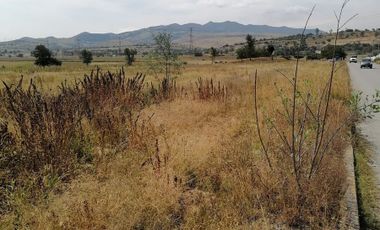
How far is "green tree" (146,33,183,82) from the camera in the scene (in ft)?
54.5

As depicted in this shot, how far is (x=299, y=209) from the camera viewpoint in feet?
14.2

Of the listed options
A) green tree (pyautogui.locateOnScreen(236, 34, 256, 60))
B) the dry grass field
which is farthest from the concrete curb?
green tree (pyautogui.locateOnScreen(236, 34, 256, 60))

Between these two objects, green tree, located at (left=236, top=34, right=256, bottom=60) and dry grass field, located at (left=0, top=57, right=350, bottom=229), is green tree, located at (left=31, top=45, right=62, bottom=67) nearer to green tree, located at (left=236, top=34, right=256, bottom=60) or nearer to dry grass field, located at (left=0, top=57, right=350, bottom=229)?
green tree, located at (left=236, top=34, right=256, bottom=60)

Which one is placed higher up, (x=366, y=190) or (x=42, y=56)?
(x=366, y=190)

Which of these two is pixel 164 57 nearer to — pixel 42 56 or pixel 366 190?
pixel 366 190

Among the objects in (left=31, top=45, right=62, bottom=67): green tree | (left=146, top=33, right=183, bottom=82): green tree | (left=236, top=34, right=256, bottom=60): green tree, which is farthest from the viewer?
(left=236, top=34, right=256, bottom=60): green tree

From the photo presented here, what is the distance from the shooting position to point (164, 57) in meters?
16.8

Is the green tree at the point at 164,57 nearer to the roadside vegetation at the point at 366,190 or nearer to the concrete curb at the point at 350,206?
the roadside vegetation at the point at 366,190

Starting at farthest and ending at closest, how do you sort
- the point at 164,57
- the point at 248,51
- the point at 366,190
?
the point at 248,51 < the point at 164,57 < the point at 366,190

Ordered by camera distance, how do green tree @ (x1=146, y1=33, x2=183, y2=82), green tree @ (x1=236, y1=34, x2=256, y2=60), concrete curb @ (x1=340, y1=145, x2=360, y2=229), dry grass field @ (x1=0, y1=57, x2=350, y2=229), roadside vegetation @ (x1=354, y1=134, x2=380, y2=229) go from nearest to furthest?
1. dry grass field @ (x1=0, y1=57, x2=350, y2=229)
2. concrete curb @ (x1=340, y1=145, x2=360, y2=229)
3. roadside vegetation @ (x1=354, y1=134, x2=380, y2=229)
4. green tree @ (x1=146, y1=33, x2=183, y2=82)
5. green tree @ (x1=236, y1=34, x2=256, y2=60)

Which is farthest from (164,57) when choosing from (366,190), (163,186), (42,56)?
(42,56)

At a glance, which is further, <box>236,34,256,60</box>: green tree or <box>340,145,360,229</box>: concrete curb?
<box>236,34,256,60</box>: green tree

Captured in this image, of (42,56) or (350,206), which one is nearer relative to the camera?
(350,206)

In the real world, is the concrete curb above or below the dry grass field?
below
